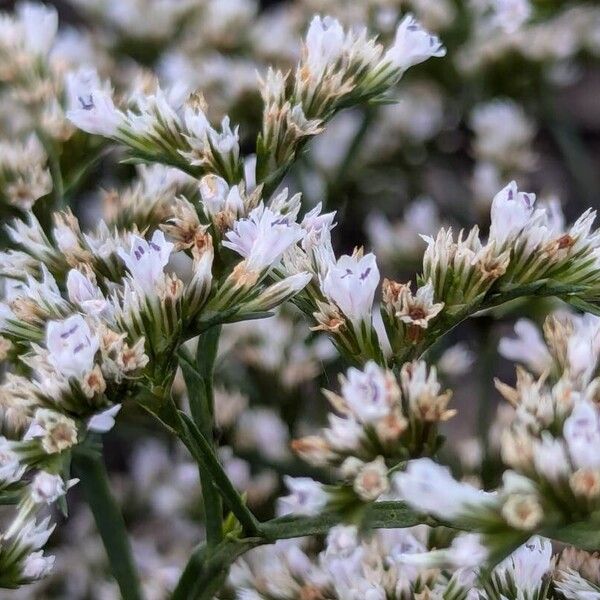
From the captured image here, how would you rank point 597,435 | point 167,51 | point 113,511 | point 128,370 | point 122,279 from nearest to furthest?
point 597,435, point 128,370, point 122,279, point 113,511, point 167,51

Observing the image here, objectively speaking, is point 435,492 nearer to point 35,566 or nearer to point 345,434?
point 345,434

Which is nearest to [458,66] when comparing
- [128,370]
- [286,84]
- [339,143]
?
[339,143]

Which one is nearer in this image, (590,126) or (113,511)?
(113,511)

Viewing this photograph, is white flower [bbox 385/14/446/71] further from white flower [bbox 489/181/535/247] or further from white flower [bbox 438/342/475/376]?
white flower [bbox 438/342/475/376]

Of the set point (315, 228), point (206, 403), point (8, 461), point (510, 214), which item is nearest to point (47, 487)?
point (8, 461)

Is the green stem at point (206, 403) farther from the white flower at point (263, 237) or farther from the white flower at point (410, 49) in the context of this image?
the white flower at point (410, 49)

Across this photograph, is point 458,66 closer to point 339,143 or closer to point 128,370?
point 339,143

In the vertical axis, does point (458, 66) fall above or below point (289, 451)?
above
